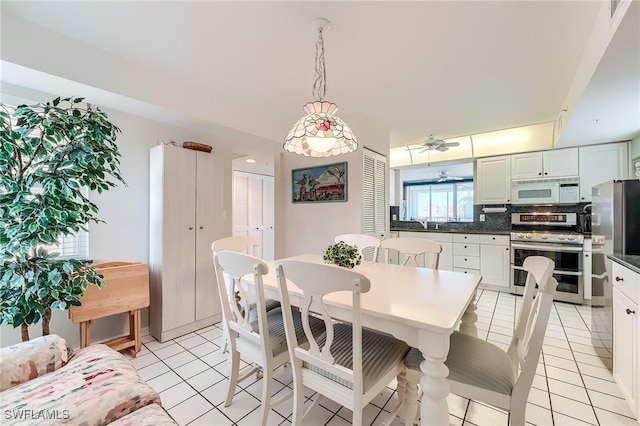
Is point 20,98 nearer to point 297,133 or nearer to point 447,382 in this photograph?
point 297,133

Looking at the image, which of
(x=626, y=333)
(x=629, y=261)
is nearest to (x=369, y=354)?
(x=626, y=333)

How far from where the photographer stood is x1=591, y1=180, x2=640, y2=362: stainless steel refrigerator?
1.91m

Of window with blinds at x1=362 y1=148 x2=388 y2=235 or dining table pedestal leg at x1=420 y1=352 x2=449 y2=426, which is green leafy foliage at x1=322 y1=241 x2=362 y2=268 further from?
window with blinds at x1=362 y1=148 x2=388 y2=235

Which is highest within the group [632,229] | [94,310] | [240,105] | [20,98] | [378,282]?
[240,105]

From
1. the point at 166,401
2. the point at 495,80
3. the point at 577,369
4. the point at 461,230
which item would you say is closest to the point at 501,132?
the point at 461,230

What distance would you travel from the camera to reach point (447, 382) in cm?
115

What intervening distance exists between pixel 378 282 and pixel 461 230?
365 centimetres

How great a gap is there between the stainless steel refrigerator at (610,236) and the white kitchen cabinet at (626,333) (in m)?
0.18

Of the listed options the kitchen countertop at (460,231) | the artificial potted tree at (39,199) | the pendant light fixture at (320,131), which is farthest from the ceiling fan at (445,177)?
the artificial potted tree at (39,199)

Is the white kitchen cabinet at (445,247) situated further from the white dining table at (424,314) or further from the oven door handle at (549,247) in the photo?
the white dining table at (424,314)

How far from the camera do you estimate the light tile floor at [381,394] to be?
1.59 meters

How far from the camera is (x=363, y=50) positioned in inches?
82.3

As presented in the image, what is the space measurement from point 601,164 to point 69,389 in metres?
5.37

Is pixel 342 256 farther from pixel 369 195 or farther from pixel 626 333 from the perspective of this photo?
pixel 369 195
